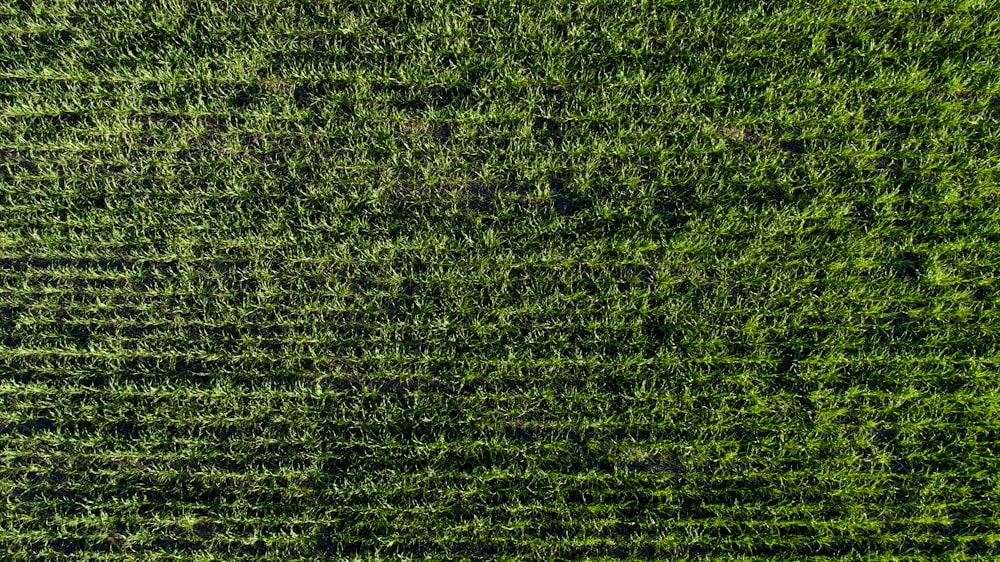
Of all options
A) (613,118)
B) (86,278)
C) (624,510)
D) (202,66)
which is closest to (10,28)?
(202,66)

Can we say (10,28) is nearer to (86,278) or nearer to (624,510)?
(86,278)

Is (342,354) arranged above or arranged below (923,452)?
above

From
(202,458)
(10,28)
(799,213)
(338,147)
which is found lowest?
(202,458)

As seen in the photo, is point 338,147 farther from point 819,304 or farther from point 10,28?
point 819,304

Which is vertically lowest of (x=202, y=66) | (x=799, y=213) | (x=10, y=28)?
(x=799, y=213)

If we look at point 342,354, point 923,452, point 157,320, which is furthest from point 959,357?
point 157,320

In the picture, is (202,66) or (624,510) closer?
(624,510)
